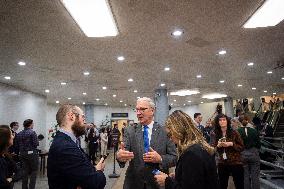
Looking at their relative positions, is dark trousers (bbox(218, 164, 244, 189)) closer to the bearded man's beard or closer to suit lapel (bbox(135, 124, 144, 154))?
suit lapel (bbox(135, 124, 144, 154))

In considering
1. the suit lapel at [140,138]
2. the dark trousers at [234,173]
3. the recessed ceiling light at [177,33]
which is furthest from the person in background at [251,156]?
the suit lapel at [140,138]

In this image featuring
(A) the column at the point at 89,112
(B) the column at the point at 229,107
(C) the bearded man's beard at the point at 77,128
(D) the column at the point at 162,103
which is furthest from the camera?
(A) the column at the point at 89,112

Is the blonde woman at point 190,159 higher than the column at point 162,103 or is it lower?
lower

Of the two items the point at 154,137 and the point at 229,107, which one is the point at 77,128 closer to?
the point at 154,137

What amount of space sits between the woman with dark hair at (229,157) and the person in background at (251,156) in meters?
1.02

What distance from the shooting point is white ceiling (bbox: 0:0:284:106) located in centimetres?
502

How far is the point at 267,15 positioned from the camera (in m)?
5.36

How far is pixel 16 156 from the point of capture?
7.46 meters

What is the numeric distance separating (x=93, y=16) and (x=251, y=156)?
410 centimetres

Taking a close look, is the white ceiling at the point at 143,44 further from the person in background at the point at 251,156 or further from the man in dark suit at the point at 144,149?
the man in dark suit at the point at 144,149

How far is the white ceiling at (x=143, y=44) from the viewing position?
502cm

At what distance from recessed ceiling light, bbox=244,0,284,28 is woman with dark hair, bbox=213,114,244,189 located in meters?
2.31

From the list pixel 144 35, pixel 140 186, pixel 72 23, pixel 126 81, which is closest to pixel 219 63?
pixel 144 35

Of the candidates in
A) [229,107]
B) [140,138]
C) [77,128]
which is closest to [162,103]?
[229,107]
